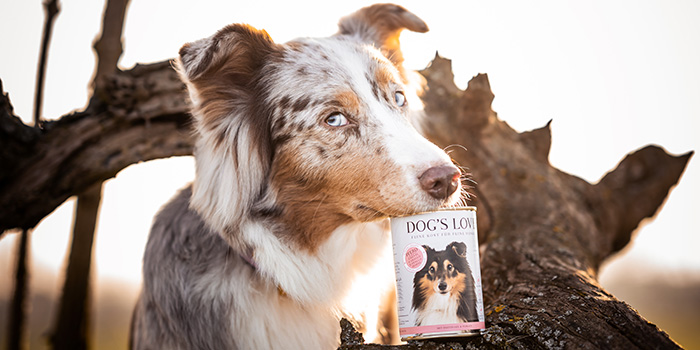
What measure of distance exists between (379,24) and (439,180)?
171 cm

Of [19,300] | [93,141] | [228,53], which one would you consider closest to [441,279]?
[228,53]

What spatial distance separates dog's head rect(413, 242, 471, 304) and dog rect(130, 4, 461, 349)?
453 millimetres

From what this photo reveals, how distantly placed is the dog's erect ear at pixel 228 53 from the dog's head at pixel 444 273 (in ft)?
4.54

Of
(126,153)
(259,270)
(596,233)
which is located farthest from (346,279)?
(596,233)

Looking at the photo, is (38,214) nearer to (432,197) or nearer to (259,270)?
(259,270)

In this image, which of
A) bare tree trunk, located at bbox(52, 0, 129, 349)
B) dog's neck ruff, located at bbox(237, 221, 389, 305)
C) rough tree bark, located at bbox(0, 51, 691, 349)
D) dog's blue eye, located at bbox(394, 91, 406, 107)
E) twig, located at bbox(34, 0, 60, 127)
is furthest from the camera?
bare tree trunk, located at bbox(52, 0, 129, 349)

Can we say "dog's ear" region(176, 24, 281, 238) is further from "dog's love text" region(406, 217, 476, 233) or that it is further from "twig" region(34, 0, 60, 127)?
"twig" region(34, 0, 60, 127)

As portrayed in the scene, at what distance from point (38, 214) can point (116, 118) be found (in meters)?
0.84

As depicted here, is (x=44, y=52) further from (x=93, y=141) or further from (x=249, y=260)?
(x=249, y=260)

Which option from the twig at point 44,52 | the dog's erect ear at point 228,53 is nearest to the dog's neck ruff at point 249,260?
the dog's erect ear at point 228,53

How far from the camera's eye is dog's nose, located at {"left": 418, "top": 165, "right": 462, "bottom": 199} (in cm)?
229

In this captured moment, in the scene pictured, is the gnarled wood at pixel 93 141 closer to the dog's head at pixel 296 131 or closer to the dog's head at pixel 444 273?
the dog's head at pixel 296 131

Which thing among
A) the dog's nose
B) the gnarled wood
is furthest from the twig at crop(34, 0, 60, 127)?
the dog's nose

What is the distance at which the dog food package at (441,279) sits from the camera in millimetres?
2211
